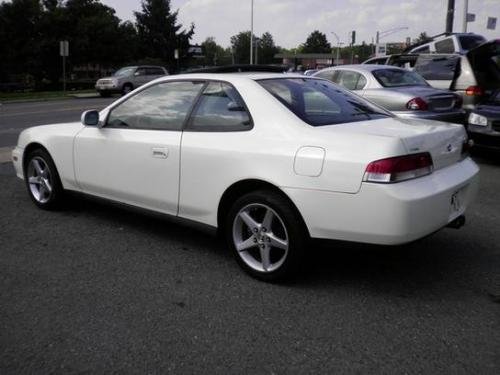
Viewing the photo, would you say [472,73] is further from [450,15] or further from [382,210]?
[450,15]

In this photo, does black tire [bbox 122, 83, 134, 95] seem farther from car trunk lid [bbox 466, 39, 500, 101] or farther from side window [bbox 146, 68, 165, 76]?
car trunk lid [bbox 466, 39, 500, 101]

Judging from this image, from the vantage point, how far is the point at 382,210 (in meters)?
3.05

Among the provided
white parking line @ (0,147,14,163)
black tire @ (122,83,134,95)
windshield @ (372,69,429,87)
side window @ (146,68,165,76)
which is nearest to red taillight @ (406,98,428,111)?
windshield @ (372,69,429,87)

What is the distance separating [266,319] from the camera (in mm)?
3100

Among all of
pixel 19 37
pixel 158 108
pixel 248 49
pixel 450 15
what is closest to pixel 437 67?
pixel 158 108

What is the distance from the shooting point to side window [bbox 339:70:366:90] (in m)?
9.30

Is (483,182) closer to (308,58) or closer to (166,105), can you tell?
(166,105)

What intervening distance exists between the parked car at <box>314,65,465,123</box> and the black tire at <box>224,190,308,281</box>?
4779 millimetres

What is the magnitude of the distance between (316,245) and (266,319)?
0.58m

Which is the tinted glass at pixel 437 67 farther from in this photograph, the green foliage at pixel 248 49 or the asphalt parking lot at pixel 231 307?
the green foliage at pixel 248 49

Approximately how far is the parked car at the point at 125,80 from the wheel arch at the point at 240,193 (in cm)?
2501

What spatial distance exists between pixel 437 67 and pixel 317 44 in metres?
145

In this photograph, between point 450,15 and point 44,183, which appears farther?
point 450,15

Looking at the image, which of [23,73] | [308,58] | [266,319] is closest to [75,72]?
[23,73]
